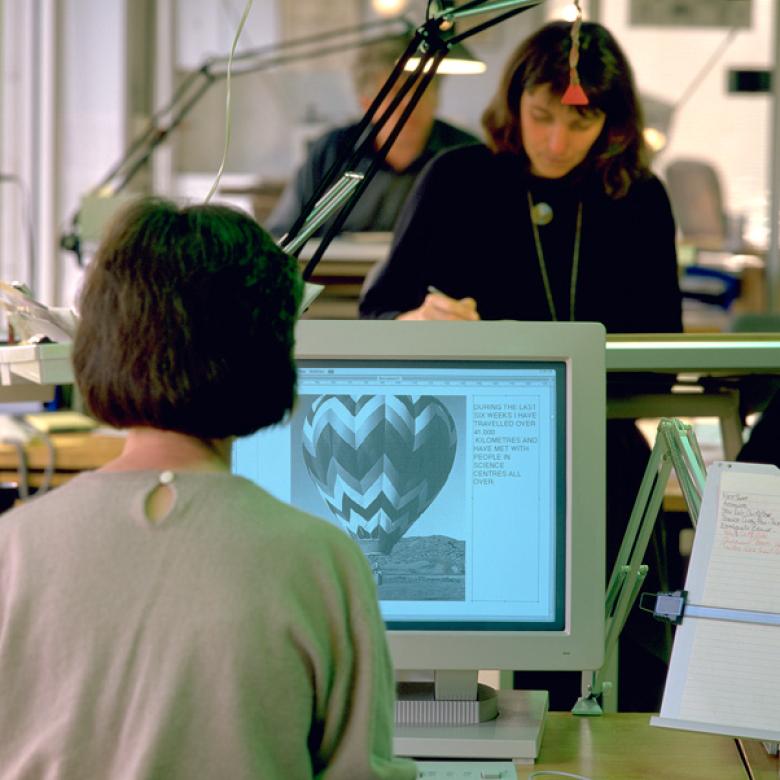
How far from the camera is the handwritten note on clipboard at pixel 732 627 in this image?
1.25 metres

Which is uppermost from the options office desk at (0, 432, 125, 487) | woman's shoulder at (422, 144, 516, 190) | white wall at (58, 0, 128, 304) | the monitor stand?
white wall at (58, 0, 128, 304)

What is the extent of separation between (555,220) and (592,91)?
0.21m

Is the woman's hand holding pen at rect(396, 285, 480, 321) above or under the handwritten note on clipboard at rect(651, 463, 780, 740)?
above

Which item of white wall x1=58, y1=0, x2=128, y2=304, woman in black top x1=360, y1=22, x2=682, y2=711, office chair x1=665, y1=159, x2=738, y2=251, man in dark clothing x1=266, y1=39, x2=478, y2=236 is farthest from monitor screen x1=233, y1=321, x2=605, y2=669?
office chair x1=665, y1=159, x2=738, y2=251

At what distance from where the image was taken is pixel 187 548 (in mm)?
887

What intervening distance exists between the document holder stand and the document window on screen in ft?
0.42

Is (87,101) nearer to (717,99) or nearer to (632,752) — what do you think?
(717,99)

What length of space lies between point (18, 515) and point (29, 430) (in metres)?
2.32

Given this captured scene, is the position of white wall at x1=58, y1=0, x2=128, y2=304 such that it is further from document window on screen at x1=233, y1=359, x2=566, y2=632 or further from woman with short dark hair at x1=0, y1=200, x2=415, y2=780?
woman with short dark hair at x1=0, y1=200, x2=415, y2=780

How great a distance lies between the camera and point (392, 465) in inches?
53.4

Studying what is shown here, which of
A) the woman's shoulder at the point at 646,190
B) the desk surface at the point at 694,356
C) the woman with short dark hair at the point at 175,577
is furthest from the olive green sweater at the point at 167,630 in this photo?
the woman's shoulder at the point at 646,190

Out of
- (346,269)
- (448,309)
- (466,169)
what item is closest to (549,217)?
(466,169)

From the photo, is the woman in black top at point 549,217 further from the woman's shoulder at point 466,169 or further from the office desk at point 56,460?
the office desk at point 56,460

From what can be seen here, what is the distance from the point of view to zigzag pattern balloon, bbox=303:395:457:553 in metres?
1.36
